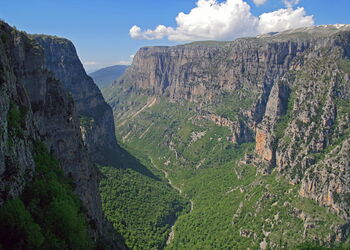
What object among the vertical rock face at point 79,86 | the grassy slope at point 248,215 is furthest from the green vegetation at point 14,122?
the vertical rock face at point 79,86

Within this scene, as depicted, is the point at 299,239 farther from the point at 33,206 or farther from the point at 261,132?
the point at 33,206

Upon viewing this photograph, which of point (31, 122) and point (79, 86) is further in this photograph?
point (79, 86)

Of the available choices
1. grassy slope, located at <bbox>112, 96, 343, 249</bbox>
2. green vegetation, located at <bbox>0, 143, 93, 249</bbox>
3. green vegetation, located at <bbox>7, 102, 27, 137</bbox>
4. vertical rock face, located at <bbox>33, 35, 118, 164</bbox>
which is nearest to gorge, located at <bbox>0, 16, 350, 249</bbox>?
green vegetation, located at <bbox>0, 143, 93, 249</bbox>

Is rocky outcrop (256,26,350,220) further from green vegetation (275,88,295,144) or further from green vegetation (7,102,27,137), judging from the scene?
green vegetation (7,102,27,137)

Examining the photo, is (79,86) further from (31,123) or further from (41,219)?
(41,219)

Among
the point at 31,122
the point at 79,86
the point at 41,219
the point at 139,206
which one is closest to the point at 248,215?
the point at 139,206

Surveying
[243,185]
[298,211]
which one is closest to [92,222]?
[298,211]
